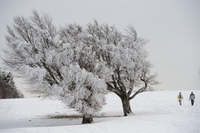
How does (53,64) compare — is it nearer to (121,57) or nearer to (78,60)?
(78,60)

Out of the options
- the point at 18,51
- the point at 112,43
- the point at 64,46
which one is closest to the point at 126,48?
the point at 112,43

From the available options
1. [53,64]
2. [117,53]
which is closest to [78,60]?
[53,64]

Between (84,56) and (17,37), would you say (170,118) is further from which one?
(17,37)

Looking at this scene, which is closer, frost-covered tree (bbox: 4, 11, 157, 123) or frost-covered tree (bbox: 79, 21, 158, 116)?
frost-covered tree (bbox: 4, 11, 157, 123)

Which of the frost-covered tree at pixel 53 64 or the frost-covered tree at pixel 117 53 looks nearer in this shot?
the frost-covered tree at pixel 53 64

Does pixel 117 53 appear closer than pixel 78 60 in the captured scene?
No

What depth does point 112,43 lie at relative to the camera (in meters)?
30.8

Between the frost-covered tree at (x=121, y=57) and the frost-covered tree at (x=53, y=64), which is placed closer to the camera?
the frost-covered tree at (x=53, y=64)

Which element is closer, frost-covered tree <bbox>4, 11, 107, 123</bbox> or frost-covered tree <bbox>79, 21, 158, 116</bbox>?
frost-covered tree <bbox>4, 11, 107, 123</bbox>

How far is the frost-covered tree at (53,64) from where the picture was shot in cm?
2469

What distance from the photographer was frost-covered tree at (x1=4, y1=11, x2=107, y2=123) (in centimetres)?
2469

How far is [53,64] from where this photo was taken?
26.1m

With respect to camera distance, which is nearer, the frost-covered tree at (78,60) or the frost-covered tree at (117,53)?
the frost-covered tree at (78,60)

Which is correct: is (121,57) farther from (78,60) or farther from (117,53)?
(78,60)
